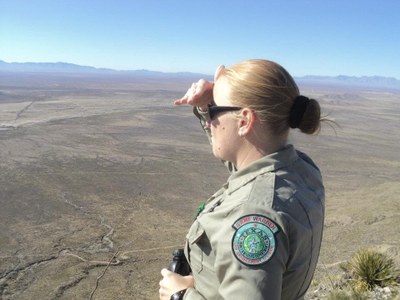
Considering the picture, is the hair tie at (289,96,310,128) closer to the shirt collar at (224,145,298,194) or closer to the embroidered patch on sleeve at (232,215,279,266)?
the shirt collar at (224,145,298,194)

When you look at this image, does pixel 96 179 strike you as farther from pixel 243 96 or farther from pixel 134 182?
pixel 243 96

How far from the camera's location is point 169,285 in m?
1.58

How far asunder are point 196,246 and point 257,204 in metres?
0.30

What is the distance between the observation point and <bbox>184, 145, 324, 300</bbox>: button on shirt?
1.18 meters

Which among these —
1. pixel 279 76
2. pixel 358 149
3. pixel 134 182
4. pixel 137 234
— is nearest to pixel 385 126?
pixel 358 149

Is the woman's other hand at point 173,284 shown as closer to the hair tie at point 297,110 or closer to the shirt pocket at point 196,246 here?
the shirt pocket at point 196,246

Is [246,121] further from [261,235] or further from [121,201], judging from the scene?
[121,201]

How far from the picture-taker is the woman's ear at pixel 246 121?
144 centimetres

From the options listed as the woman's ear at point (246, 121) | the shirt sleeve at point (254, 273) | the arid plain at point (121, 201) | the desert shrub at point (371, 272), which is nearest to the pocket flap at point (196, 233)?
→ the shirt sleeve at point (254, 273)

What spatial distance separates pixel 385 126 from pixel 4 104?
42646 millimetres

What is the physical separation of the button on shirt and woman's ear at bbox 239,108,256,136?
12 centimetres

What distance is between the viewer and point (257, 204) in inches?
48.7

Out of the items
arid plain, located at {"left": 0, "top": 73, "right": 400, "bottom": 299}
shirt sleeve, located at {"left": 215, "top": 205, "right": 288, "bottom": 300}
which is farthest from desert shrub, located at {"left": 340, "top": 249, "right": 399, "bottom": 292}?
shirt sleeve, located at {"left": 215, "top": 205, "right": 288, "bottom": 300}

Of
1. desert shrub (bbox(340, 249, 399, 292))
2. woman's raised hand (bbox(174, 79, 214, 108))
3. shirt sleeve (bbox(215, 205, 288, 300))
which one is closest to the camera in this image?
shirt sleeve (bbox(215, 205, 288, 300))
